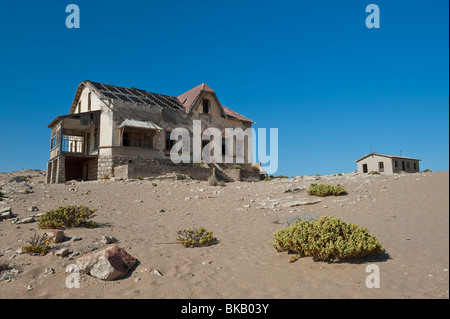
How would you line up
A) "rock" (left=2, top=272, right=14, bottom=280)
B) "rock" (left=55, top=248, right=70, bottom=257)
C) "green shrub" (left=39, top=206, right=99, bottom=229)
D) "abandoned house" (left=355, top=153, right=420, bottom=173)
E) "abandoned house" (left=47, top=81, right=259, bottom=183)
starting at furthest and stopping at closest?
1. "abandoned house" (left=355, top=153, right=420, bottom=173)
2. "abandoned house" (left=47, top=81, right=259, bottom=183)
3. "green shrub" (left=39, top=206, right=99, bottom=229)
4. "rock" (left=55, top=248, right=70, bottom=257)
5. "rock" (left=2, top=272, right=14, bottom=280)

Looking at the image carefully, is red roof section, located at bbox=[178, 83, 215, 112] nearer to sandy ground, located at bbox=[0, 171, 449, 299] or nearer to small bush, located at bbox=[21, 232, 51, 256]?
sandy ground, located at bbox=[0, 171, 449, 299]

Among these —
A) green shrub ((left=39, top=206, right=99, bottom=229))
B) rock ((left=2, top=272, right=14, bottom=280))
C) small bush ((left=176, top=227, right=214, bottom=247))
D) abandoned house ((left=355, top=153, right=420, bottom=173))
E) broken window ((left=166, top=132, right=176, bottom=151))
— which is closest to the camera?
rock ((left=2, top=272, right=14, bottom=280))

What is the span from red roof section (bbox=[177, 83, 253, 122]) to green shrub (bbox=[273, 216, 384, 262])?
25.8 metres

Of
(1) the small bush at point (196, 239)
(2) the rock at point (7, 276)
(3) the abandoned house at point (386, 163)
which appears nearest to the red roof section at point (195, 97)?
(3) the abandoned house at point (386, 163)

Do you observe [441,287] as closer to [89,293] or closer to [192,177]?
[89,293]

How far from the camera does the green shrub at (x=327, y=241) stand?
6.70m

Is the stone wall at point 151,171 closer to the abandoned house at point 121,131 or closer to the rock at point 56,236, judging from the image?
the abandoned house at point 121,131

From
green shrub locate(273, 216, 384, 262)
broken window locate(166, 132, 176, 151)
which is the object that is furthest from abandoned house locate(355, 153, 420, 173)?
green shrub locate(273, 216, 384, 262)

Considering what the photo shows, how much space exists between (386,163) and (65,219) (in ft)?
109

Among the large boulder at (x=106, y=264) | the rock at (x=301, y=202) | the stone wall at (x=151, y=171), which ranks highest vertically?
the stone wall at (x=151, y=171)

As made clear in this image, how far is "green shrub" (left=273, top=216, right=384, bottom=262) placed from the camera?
22.0ft

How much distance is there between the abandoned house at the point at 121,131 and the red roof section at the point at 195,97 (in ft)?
0.47

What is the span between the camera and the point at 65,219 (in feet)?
32.2

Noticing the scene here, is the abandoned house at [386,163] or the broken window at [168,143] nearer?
the broken window at [168,143]
